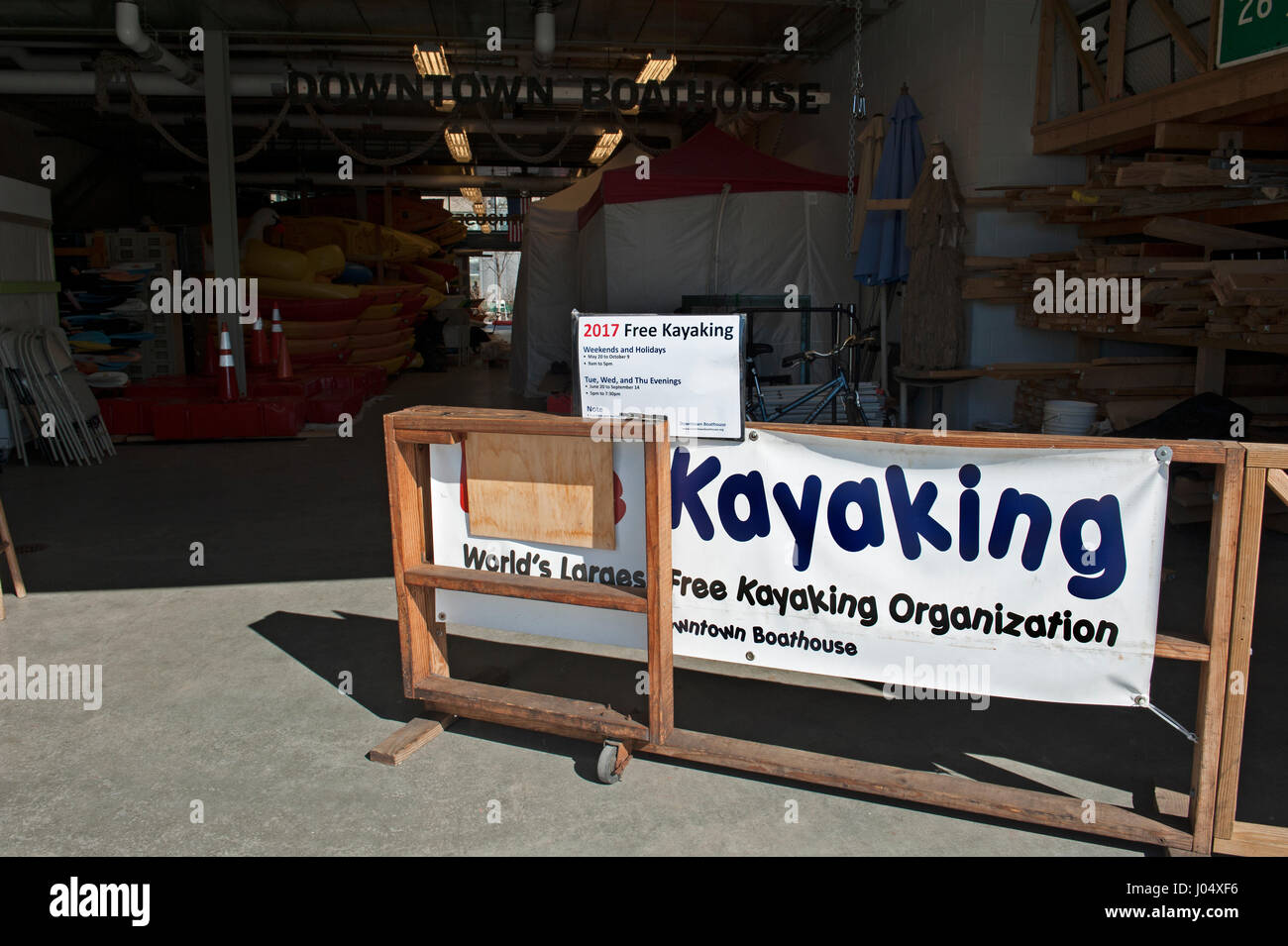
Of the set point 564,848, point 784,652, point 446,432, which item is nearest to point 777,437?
point 784,652

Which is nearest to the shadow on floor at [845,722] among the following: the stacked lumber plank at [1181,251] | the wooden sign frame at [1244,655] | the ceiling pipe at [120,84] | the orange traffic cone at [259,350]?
the wooden sign frame at [1244,655]

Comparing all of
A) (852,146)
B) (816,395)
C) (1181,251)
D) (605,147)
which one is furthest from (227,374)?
(605,147)

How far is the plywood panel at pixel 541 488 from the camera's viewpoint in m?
3.58

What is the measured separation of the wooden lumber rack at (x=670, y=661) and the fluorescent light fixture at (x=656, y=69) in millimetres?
10733

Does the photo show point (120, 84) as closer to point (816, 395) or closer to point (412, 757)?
point (816, 395)

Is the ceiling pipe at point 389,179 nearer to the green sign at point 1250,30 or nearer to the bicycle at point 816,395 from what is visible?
the bicycle at point 816,395

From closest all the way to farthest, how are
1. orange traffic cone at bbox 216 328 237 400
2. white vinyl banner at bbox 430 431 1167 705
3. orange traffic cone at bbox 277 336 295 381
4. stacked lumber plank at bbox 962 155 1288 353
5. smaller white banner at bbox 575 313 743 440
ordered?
white vinyl banner at bbox 430 431 1167 705 → smaller white banner at bbox 575 313 743 440 → stacked lumber plank at bbox 962 155 1288 353 → orange traffic cone at bbox 216 328 237 400 → orange traffic cone at bbox 277 336 295 381

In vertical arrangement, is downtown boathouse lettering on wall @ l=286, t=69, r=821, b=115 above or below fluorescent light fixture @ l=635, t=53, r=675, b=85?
below

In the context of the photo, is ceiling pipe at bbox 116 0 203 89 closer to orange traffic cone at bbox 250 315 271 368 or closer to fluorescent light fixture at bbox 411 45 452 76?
fluorescent light fixture at bbox 411 45 452 76

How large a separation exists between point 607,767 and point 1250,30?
6.20 meters

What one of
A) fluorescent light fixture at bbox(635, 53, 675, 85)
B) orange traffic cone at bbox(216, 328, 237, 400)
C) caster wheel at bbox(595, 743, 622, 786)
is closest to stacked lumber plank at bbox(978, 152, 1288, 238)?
caster wheel at bbox(595, 743, 622, 786)

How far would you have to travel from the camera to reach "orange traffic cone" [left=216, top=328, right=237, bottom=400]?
11.3 metres

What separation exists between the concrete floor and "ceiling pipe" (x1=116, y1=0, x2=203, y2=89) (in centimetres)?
833

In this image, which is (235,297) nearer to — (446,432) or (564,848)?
(446,432)
